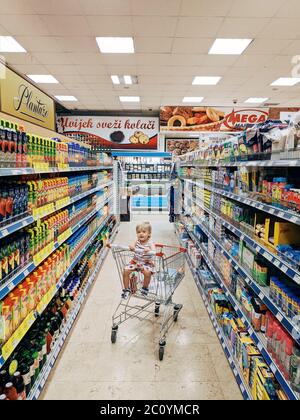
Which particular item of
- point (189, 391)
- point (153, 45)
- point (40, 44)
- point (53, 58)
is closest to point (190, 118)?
point (153, 45)

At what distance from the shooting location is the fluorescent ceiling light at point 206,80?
7.62 meters

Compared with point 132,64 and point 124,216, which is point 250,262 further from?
point 124,216

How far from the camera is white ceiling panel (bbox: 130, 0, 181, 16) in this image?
421 cm

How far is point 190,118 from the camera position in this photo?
10273 mm

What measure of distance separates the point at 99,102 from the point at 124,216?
4191 mm

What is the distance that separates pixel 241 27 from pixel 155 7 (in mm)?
1558

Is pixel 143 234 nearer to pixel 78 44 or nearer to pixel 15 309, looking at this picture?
pixel 15 309

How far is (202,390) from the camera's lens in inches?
94.0

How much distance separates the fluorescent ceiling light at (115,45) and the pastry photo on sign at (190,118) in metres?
4.45

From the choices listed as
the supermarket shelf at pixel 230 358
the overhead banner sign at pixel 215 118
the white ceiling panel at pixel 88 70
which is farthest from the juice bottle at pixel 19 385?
the overhead banner sign at pixel 215 118

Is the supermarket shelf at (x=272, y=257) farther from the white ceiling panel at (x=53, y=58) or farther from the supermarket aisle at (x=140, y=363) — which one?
the white ceiling panel at (x=53, y=58)

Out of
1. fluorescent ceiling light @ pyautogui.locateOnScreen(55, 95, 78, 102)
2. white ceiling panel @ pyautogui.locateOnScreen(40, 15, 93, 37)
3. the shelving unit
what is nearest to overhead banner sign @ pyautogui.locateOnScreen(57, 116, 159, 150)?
fluorescent ceiling light @ pyautogui.locateOnScreen(55, 95, 78, 102)

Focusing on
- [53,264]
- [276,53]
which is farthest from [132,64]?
[53,264]

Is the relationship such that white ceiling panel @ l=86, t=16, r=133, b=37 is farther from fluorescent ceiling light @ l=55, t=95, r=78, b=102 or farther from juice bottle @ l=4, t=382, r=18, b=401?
juice bottle @ l=4, t=382, r=18, b=401
